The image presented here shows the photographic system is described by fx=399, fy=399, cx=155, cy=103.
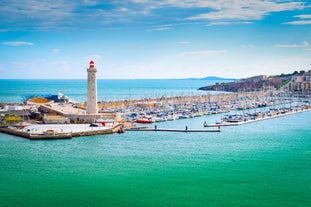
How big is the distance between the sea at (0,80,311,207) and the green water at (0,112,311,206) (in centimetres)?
3

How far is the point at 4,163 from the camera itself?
1612 cm

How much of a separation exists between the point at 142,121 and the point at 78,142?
31.0ft

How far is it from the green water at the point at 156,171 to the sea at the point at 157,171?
0.10 ft

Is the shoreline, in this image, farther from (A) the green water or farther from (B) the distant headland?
(B) the distant headland

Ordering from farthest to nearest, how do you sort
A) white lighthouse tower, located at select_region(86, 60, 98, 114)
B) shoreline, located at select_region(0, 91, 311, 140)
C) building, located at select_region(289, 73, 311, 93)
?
building, located at select_region(289, 73, 311, 93)
white lighthouse tower, located at select_region(86, 60, 98, 114)
shoreline, located at select_region(0, 91, 311, 140)

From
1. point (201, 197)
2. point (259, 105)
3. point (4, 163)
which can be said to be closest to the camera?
point (201, 197)

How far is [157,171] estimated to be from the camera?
15148 millimetres

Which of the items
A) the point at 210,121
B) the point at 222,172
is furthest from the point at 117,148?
the point at 210,121

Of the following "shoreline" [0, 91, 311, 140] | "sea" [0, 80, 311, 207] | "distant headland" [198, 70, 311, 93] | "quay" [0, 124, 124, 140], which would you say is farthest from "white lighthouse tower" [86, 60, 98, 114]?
"distant headland" [198, 70, 311, 93]

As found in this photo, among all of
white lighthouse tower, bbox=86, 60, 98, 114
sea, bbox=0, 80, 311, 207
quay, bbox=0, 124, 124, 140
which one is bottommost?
sea, bbox=0, 80, 311, 207

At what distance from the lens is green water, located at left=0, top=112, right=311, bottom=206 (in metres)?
12.3

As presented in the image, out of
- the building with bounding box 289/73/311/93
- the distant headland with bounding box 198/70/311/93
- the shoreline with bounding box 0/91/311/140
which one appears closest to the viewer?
the shoreline with bounding box 0/91/311/140

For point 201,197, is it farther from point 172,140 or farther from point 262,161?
point 172,140

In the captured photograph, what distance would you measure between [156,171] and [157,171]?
0.04 m
